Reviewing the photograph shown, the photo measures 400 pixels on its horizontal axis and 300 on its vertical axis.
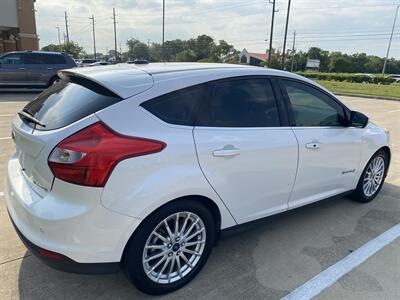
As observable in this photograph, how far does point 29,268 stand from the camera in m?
2.79

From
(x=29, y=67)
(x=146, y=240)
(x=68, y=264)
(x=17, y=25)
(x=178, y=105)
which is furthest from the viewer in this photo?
(x=17, y=25)

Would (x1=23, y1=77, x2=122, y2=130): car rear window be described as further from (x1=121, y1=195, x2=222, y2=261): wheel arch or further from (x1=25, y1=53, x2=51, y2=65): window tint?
(x1=25, y1=53, x2=51, y2=65): window tint

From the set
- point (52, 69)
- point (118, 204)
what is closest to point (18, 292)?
point (118, 204)

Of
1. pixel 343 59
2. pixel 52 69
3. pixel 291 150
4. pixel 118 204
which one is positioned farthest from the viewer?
pixel 343 59

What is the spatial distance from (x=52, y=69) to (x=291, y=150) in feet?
47.3

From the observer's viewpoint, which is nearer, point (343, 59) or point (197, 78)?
point (197, 78)

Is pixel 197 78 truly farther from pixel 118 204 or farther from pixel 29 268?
pixel 29 268

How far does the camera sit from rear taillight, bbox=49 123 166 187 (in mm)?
2088

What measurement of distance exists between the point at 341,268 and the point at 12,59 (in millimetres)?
15582

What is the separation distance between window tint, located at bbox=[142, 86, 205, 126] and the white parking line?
1.53 meters

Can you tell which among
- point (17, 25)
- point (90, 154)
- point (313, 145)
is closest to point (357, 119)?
point (313, 145)

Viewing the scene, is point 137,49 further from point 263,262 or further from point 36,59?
point 263,262

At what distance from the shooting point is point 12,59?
47.9ft

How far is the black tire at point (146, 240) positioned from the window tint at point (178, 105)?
585 mm
